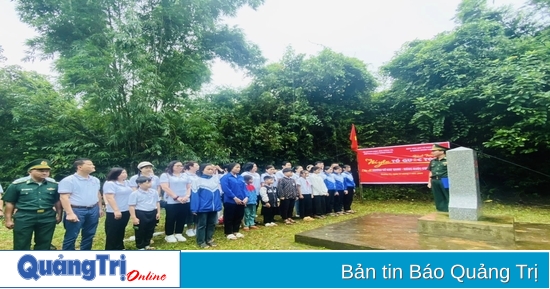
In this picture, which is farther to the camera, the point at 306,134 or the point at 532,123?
the point at 306,134

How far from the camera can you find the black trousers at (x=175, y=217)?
4863 mm

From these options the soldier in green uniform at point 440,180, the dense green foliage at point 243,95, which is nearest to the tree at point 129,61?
the dense green foliage at point 243,95

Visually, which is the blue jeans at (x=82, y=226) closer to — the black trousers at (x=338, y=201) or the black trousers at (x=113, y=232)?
the black trousers at (x=113, y=232)

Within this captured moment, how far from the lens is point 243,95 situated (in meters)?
10.5

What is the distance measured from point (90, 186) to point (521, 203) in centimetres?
1086

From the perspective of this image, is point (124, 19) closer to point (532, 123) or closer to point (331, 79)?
point (331, 79)

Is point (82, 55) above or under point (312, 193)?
above

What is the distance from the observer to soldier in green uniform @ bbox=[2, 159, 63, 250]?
3.15m

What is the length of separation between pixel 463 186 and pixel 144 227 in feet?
15.5

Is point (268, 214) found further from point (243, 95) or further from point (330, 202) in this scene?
point (243, 95)

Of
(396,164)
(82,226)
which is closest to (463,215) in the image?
(396,164)

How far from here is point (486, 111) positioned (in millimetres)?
8453

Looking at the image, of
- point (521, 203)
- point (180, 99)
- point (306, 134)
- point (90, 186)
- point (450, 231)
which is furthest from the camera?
point (306, 134)

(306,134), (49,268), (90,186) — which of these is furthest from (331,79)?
(49,268)
